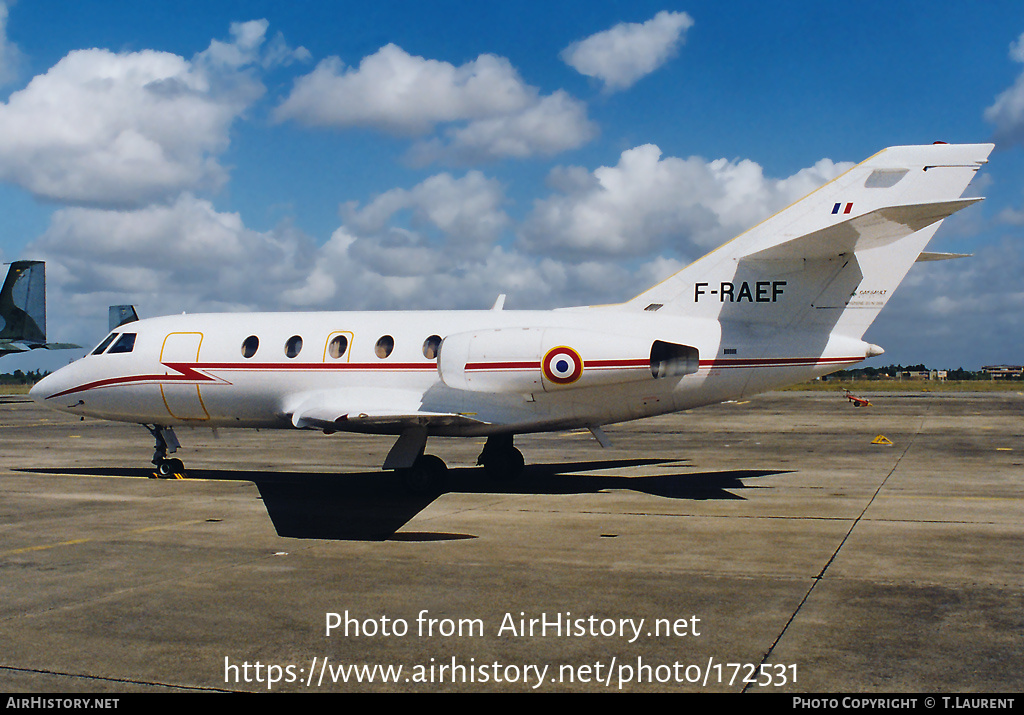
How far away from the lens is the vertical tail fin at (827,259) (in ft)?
42.4

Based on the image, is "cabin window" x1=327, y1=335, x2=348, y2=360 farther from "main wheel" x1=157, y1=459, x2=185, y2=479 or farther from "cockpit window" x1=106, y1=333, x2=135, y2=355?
"main wheel" x1=157, y1=459, x2=185, y2=479

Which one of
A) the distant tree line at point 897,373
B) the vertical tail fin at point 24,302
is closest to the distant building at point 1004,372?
the distant tree line at point 897,373

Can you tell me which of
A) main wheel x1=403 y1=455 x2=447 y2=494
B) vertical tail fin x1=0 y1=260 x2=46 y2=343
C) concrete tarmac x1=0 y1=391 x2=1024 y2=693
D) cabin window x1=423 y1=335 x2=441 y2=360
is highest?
vertical tail fin x1=0 y1=260 x2=46 y2=343

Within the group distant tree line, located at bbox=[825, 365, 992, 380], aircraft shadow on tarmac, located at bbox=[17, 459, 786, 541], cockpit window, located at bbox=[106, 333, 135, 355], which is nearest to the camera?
aircraft shadow on tarmac, located at bbox=[17, 459, 786, 541]

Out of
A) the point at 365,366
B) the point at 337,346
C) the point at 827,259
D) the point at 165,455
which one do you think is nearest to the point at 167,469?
the point at 165,455

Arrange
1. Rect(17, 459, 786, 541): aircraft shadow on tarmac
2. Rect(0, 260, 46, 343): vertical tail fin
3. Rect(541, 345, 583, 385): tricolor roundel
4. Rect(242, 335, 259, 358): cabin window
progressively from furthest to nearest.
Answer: Rect(0, 260, 46, 343): vertical tail fin → Rect(242, 335, 259, 358): cabin window → Rect(541, 345, 583, 385): tricolor roundel → Rect(17, 459, 786, 541): aircraft shadow on tarmac

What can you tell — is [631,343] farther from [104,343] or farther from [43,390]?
[43,390]

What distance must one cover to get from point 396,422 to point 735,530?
5.63 meters

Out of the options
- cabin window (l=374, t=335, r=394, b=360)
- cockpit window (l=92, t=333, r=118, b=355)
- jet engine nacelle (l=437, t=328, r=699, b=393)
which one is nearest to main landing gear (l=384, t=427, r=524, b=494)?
jet engine nacelle (l=437, t=328, r=699, b=393)

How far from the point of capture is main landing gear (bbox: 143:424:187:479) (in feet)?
57.3

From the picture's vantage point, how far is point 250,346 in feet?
52.5

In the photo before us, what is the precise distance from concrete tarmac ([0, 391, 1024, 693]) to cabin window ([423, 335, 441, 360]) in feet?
8.29
